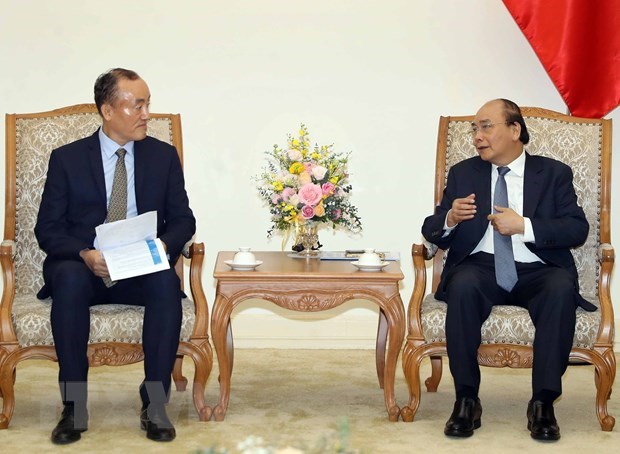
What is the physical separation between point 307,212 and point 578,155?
1.33 metres

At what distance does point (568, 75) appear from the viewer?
17.8ft

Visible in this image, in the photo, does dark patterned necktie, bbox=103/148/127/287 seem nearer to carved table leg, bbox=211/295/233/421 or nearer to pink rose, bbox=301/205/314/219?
carved table leg, bbox=211/295/233/421

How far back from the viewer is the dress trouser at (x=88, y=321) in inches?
156

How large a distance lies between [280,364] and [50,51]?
218cm

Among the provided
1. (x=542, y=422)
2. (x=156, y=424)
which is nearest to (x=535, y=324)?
(x=542, y=422)

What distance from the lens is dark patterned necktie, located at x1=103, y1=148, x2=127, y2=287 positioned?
Result: 4.30 m

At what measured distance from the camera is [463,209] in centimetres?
428

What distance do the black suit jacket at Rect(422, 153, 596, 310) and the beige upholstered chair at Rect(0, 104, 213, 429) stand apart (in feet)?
3.74

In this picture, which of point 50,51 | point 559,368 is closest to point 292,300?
point 559,368

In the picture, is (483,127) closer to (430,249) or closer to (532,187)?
(532,187)

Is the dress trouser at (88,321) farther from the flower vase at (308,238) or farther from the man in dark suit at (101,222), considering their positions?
the flower vase at (308,238)

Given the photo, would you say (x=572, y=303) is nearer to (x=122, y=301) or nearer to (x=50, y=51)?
(x=122, y=301)

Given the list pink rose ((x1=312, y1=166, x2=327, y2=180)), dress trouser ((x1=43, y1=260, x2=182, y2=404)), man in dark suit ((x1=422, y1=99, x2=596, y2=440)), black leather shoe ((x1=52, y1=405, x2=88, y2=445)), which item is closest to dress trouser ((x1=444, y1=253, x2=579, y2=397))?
man in dark suit ((x1=422, y1=99, x2=596, y2=440))

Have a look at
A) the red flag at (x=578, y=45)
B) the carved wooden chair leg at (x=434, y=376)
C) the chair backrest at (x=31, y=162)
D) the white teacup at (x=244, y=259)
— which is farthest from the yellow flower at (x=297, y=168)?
the red flag at (x=578, y=45)
